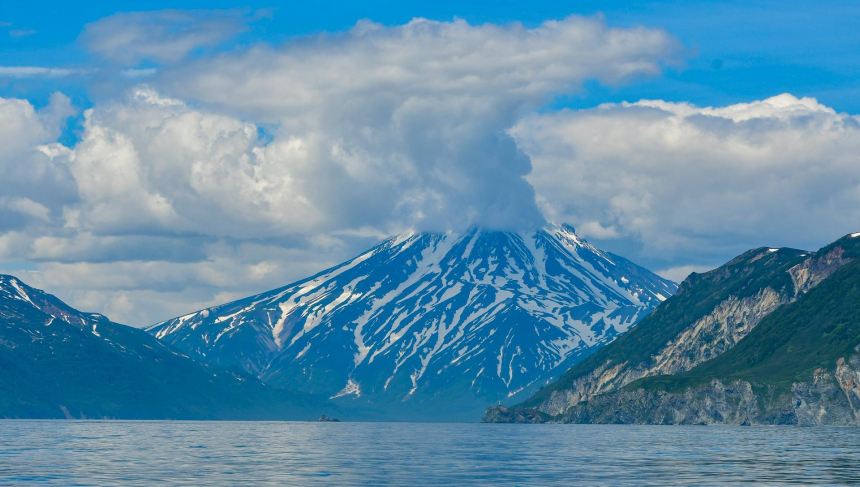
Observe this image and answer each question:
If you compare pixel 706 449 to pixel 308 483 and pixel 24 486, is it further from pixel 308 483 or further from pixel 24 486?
pixel 24 486

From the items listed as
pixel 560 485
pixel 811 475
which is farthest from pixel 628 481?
pixel 811 475

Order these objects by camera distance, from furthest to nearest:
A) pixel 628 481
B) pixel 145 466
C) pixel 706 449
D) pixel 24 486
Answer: pixel 706 449 → pixel 145 466 → pixel 628 481 → pixel 24 486

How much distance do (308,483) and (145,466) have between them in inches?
1405

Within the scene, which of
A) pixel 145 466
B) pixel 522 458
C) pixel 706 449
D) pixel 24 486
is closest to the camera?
pixel 24 486

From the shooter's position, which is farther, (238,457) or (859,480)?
(238,457)

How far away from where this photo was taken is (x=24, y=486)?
10444 cm

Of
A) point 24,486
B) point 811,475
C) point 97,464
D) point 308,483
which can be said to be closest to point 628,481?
point 811,475

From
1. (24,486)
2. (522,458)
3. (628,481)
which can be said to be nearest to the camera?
(24,486)

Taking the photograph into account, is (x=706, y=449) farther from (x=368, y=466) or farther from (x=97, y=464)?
(x=97, y=464)

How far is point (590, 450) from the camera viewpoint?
7343 inches

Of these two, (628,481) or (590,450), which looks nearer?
(628,481)

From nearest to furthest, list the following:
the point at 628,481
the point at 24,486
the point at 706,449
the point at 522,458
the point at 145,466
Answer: the point at 24,486 → the point at 628,481 → the point at 145,466 → the point at 522,458 → the point at 706,449

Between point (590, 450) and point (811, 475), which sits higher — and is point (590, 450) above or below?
above

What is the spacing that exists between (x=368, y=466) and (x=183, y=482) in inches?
1323
